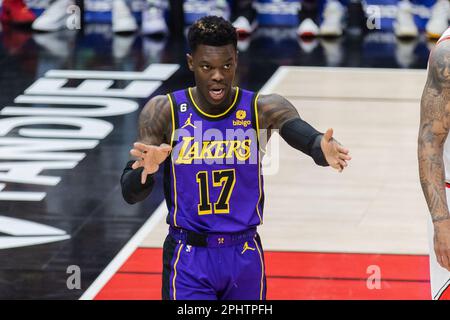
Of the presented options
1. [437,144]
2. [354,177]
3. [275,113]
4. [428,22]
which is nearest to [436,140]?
[437,144]

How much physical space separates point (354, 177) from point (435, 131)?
424cm

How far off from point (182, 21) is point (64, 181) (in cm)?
514

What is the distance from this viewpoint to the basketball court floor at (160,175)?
25.4 feet

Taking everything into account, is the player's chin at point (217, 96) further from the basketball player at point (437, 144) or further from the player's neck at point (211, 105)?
the basketball player at point (437, 144)

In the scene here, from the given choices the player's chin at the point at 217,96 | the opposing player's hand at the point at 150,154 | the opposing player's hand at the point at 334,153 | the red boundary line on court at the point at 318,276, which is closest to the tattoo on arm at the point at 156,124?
the player's chin at the point at 217,96

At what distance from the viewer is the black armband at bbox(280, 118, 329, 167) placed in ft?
17.1

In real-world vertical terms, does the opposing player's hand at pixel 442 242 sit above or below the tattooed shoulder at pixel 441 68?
below

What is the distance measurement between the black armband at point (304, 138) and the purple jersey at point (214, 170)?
152 millimetres

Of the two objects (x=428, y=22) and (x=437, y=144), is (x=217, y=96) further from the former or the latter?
(x=428, y=22)

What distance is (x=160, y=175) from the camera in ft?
31.8

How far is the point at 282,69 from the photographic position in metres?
12.6
